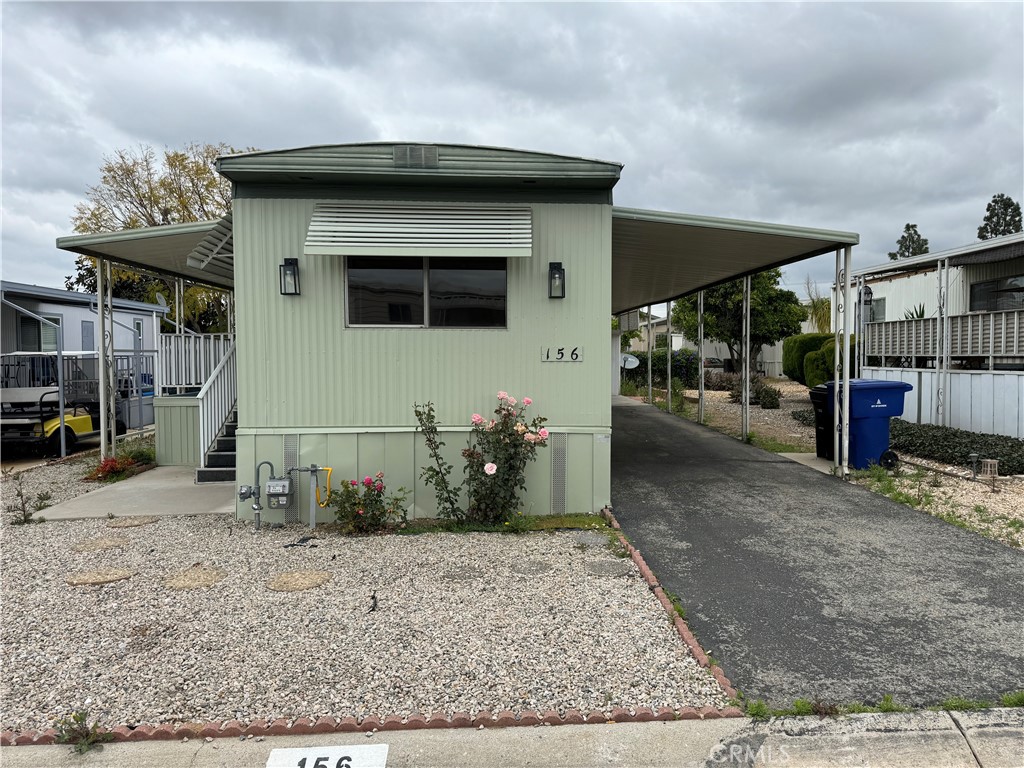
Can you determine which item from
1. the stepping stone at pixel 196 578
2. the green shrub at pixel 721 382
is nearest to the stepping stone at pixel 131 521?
the stepping stone at pixel 196 578

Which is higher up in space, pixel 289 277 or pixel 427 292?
pixel 289 277

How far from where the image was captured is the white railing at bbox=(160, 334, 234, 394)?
26.4 feet

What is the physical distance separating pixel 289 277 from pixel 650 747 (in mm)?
4488

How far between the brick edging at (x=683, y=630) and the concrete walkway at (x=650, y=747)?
0.19 m

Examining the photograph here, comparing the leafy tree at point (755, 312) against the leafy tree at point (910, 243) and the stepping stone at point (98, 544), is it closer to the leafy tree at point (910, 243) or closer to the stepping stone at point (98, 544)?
the stepping stone at point (98, 544)

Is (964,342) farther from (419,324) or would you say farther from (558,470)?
(419,324)

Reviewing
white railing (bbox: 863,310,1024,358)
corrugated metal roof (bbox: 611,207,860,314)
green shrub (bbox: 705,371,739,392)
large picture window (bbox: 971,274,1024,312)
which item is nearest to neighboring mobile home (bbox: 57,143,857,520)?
corrugated metal roof (bbox: 611,207,860,314)

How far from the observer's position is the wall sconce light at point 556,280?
543cm

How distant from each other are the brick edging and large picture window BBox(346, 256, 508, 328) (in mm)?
2334

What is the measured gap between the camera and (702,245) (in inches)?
278

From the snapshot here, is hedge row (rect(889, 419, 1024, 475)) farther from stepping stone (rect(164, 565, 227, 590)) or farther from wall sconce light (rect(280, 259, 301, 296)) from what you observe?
stepping stone (rect(164, 565, 227, 590))

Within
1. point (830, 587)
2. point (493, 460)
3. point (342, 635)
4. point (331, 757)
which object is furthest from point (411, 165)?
point (830, 587)

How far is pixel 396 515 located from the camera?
530cm

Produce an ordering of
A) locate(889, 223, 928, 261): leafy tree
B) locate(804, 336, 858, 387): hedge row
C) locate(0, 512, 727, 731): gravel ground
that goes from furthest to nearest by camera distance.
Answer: locate(889, 223, 928, 261): leafy tree
locate(804, 336, 858, 387): hedge row
locate(0, 512, 727, 731): gravel ground
